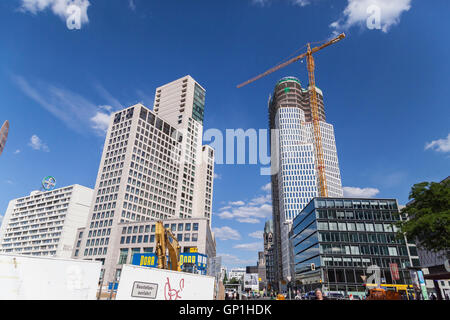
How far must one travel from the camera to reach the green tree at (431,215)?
83.4ft

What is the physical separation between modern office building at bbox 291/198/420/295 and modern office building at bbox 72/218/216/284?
33.2m

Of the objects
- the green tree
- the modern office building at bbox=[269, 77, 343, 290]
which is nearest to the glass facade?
the modern office building at bbox=[269, 77, 343, 290]

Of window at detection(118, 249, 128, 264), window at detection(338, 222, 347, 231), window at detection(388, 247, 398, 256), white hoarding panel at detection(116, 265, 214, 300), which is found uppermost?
window at detection(338, 222, 347, 231)

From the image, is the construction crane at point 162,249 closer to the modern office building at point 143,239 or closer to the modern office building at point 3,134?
the modern office building at point 3,134

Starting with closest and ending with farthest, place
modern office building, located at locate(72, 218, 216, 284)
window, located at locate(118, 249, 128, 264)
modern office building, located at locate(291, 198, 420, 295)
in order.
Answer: modern office building, located at locate(291, 198, 420, 295) → modern office building, located at locate(72, 218, 216, 284) → window, located at locate(118, 249, 128, 264)

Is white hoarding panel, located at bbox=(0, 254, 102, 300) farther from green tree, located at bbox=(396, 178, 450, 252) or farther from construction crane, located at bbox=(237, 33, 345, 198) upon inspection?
construction crane, located at bbox=(237, 33, 345, 198)

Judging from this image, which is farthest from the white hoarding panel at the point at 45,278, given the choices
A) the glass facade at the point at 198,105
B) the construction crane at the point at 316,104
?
the glass facade at the point at 198,105

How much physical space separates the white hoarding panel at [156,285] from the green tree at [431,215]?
25.8 m

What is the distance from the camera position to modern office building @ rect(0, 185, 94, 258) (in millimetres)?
136375

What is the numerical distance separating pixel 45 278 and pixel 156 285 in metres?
3.49

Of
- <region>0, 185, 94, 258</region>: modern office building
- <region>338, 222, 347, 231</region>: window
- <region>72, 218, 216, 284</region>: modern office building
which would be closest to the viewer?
<region>338, 222, 347, 231</region>: window

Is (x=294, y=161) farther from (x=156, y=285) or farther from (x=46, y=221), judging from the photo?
(x=156, y=285)
